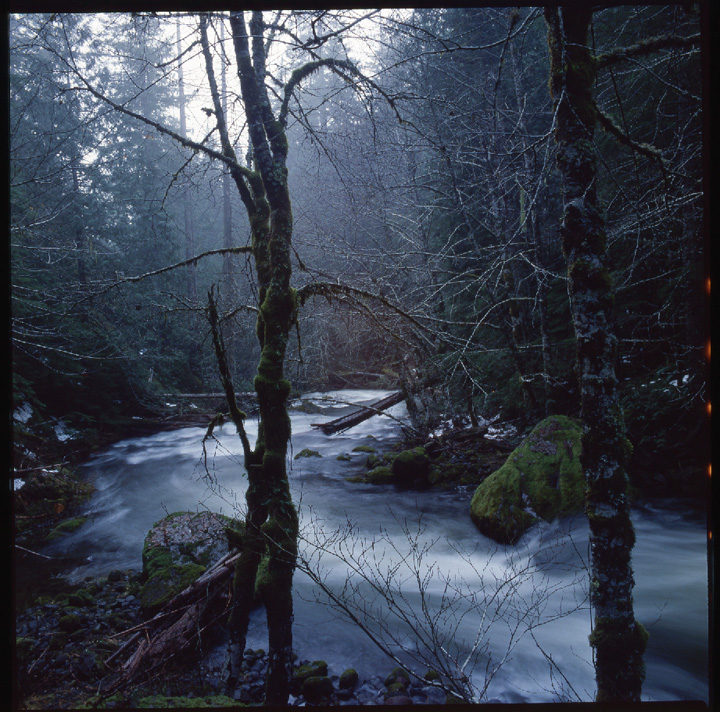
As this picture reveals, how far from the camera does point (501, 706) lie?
6.00 ft

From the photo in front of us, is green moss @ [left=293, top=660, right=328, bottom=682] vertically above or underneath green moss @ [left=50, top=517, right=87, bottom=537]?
underneath

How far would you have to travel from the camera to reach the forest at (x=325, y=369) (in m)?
2.59

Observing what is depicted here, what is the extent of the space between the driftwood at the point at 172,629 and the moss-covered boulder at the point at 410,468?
2990mm

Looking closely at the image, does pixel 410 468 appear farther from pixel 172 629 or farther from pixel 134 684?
pixel 134 684

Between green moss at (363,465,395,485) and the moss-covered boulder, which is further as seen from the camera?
green moss at (363,465,395,485)

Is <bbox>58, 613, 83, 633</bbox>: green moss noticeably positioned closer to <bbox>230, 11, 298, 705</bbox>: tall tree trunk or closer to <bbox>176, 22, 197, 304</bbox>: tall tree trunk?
<bbox>230, 11, 298, 705</bbox>: tall tree trunk

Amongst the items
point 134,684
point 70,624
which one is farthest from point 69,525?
point 134,684

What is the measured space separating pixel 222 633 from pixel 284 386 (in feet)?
7.63

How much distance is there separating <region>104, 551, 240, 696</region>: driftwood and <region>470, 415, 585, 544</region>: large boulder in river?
106 inches

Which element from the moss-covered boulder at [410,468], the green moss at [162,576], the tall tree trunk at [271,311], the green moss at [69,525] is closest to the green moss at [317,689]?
the tall tree trunk at [271,311]

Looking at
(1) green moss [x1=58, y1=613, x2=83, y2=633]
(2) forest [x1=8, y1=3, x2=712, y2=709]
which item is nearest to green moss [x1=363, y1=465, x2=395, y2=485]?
(2) forest [x1=8, y1=3, x2=712, y2=709]

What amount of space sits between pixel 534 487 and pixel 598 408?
2.61 meters

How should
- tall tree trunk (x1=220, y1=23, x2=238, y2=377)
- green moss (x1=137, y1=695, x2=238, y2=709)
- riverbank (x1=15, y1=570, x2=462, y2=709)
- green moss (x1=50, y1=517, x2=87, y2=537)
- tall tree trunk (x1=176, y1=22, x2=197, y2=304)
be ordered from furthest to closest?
1. green moss (x1=50, y1=517, x2=87, y2=537)
2. tall tree trunk (x1=220, y1=23, x2=238, y2=377)
3. tall tree trunk (x1=176, y1=22, x2=197, y2=304)
4. riverbank (x1=15, y1=570, x2=462, y2=709)
5. green moss (x1=137, y1=695, x2=238, y2=709)

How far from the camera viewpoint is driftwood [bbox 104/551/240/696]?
10.2 feet
